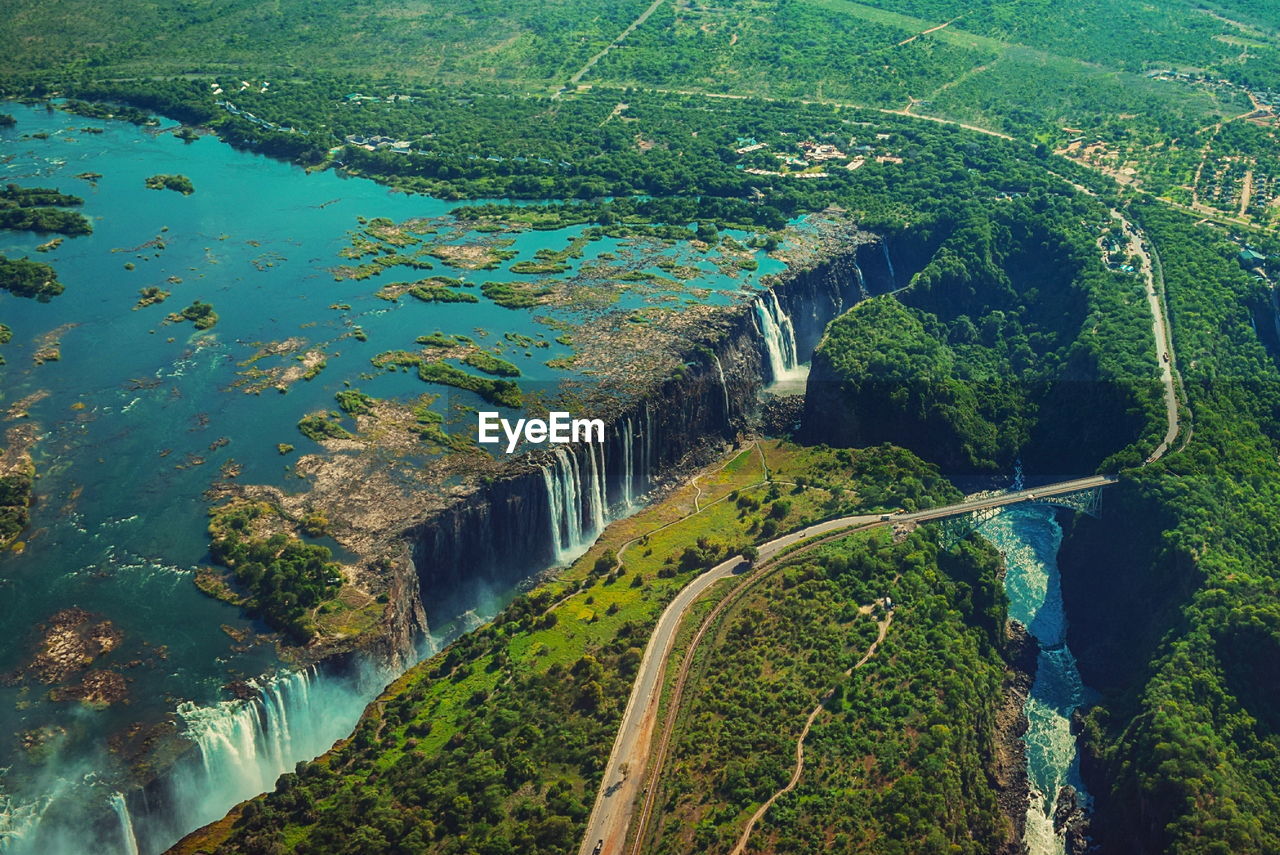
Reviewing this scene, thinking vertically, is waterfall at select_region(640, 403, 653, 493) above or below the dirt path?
above

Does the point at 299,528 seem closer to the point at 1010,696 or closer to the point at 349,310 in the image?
the point at 349,310

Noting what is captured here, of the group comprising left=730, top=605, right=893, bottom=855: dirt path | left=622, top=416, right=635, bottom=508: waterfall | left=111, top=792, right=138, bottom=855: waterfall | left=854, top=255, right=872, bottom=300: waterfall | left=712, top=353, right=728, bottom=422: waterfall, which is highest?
left=854, top=255, right=872, bottom=300: waterfall

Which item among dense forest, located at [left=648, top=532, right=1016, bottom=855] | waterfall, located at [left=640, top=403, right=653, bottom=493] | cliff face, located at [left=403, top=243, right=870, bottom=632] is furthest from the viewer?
waterfall, located at [left=640, top=403, right=653, bottom=493]

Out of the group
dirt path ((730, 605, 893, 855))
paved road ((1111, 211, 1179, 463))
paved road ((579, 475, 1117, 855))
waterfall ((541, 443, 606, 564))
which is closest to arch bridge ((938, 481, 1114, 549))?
paved road ((579, 475, 1117, 855))

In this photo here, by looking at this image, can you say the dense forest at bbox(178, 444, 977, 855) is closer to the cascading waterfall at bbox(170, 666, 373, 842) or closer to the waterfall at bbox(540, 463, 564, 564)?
the cascading waterfall at bbox(170, 666, 373, 842)

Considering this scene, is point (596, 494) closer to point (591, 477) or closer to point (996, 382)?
point (591, 477)

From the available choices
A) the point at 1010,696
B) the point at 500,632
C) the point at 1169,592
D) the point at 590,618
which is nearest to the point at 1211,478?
the point at 1169,592
